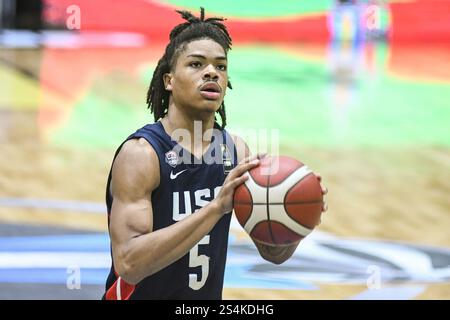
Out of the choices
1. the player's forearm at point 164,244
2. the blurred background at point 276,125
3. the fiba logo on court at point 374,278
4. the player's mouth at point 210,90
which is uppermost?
the player's mouth at point 210,90

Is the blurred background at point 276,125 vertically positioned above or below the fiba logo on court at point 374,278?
above

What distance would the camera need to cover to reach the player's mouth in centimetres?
374

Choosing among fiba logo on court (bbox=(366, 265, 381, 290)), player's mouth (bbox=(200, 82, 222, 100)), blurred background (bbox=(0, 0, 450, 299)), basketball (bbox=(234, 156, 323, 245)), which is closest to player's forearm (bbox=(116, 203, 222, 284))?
basketball (bbox=(234, 156, 323, 245))

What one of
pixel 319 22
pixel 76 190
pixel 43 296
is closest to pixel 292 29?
pixel 319 22

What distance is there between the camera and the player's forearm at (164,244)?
3.46 meters

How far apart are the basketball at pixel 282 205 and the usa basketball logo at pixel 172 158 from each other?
402mm

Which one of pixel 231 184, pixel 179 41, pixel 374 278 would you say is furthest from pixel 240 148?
pixel 374 278

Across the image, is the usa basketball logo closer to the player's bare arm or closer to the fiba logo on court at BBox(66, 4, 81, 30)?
the player's bare arm

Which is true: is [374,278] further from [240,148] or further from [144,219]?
[144,219]

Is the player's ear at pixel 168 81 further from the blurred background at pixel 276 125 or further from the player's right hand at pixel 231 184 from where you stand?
the blurred background at pixel 276 125

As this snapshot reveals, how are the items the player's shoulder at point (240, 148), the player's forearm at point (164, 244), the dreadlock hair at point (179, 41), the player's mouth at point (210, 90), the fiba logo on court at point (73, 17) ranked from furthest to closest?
the fiba logo on court at point (73, 17) → the player's shoulder at point (240, 148) → the dreadlock hair at point (179, 41) → the player's mouth at point (210, 90) → the player's forearm at point (164, 244)

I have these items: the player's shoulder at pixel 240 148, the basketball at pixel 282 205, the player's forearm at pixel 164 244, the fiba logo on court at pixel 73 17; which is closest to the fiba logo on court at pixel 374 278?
the player's shoulder at pixel 240 148

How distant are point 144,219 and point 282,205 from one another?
55cm

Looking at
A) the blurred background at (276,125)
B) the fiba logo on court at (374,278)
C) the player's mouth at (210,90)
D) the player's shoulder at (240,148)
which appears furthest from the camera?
the blurred background at (276,125)
